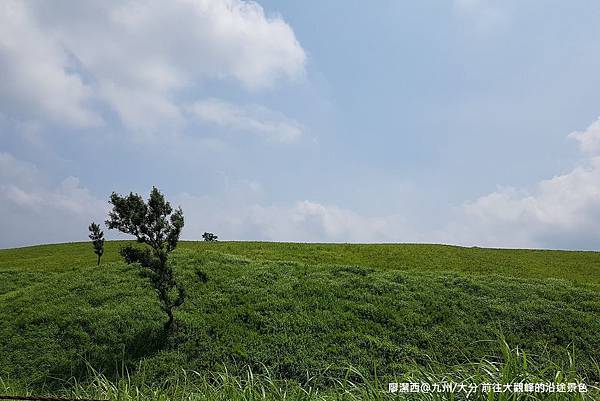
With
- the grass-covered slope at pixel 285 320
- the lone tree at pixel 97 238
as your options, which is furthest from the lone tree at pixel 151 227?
the lone tree at pixel 97 238

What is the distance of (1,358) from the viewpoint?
14.7m

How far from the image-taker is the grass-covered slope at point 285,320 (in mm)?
13938

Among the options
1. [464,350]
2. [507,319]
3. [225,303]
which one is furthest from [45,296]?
[507,319]

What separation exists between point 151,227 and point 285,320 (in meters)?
5.55

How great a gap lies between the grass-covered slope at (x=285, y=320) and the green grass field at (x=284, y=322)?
0.05 m

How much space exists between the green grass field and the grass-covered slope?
48 millimetres

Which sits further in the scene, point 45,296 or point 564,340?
point 45,296

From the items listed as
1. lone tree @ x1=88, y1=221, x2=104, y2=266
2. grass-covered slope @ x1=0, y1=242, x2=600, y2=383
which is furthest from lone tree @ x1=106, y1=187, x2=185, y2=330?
lone tree @ x1=88, y1=221, x2=104, y2=266

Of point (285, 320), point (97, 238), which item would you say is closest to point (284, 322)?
point (285, 320)

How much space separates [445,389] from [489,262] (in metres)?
26.9

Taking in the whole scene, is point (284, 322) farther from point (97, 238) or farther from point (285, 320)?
point (97, 238)

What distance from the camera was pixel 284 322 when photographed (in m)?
15.9

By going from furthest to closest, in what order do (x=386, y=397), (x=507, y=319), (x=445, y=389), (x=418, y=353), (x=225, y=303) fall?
(x=225, y=303) < (x=507, y=319) < (x=418, y=353) < (x=386, y=397) < (x=445, y=389)

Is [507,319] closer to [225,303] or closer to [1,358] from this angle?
[225,303]
